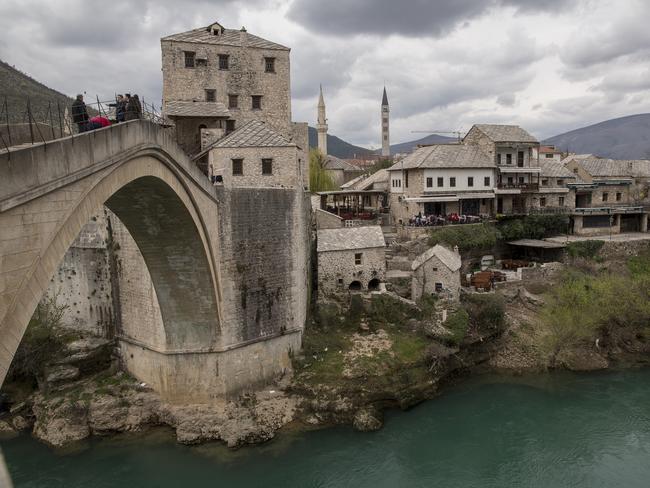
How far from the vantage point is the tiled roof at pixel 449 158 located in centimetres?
3319

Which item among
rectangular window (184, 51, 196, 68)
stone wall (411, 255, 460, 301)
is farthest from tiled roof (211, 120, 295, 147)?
stone wall (411, 255, 460, 301)

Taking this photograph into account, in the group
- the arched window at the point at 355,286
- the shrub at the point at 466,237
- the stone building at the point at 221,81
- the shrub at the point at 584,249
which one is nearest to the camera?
the stone building at the point at 221,81

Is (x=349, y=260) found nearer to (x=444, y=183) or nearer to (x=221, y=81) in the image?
(x=221, y=81)

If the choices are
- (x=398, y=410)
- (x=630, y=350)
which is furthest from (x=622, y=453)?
(x=630, y=350)

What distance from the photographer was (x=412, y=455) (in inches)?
675

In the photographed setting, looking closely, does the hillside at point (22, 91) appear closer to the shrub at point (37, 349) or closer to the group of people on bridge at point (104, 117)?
the shrub at point (37, 349)

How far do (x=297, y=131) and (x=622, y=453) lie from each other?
20.3m

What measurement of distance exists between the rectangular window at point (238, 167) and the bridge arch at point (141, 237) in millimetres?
2683

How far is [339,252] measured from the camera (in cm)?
2425

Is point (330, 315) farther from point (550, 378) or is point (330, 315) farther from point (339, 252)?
point (550, 378)

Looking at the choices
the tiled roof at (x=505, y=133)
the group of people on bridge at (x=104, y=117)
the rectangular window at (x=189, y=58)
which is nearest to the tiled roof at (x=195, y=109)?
the rectangular window at (x=189, y=58)

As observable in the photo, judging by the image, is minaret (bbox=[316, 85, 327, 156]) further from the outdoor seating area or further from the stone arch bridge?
the stone arch bridge

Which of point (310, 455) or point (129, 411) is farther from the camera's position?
point (129, 411)

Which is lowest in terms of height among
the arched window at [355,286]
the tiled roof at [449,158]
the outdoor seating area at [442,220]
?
the arched window at [355,286]
